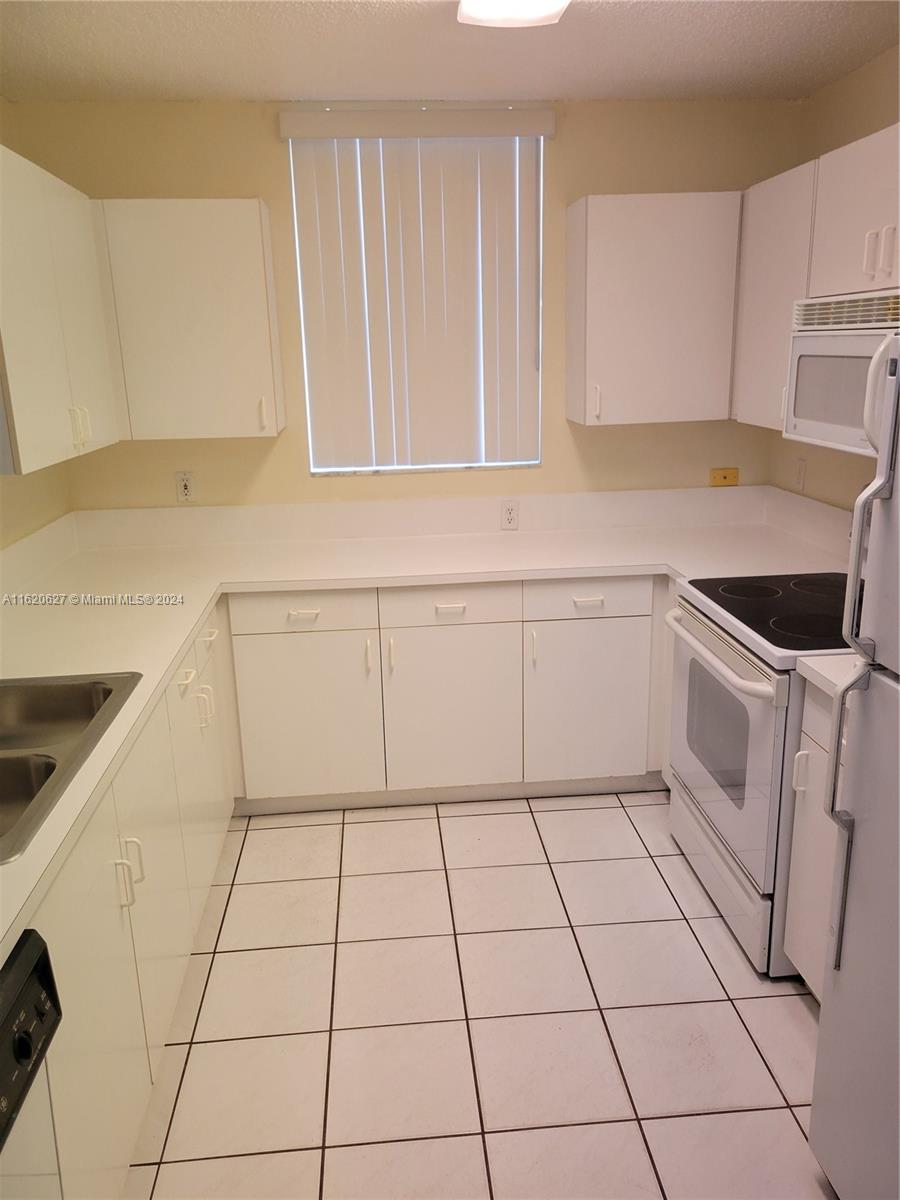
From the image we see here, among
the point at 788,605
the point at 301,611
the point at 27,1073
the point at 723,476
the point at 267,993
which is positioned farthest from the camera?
the point at 723,476

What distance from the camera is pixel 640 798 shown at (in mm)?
3225

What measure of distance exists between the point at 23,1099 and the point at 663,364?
2696 mm

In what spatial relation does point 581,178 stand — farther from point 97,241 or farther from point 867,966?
point 867,966

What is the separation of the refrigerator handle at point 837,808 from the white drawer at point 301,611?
5.48ft

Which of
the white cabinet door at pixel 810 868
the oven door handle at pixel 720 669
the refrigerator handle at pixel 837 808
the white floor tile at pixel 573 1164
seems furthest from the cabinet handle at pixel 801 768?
the white floor tile at pixel 573 1164

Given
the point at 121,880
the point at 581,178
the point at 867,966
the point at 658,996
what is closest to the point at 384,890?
the point at 658,996

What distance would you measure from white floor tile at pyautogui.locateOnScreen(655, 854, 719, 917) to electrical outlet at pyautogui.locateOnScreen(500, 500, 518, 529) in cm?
132

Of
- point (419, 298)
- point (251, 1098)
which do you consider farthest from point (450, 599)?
point (251, 1098)

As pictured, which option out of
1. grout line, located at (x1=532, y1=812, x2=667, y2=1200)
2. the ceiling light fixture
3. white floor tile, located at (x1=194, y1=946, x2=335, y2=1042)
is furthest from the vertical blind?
white floor tile, located at (x1=194, y1=946, x2=335, y2=1042)

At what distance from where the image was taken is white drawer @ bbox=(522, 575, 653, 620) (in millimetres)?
2973

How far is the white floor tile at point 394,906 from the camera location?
2.54 m

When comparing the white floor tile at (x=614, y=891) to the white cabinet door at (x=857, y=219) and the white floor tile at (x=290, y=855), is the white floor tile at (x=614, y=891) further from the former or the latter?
the white cabinet door at (x=857, y=219)

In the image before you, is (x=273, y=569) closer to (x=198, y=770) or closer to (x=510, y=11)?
(x=198, y=770)

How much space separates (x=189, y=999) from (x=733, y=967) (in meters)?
1.44
